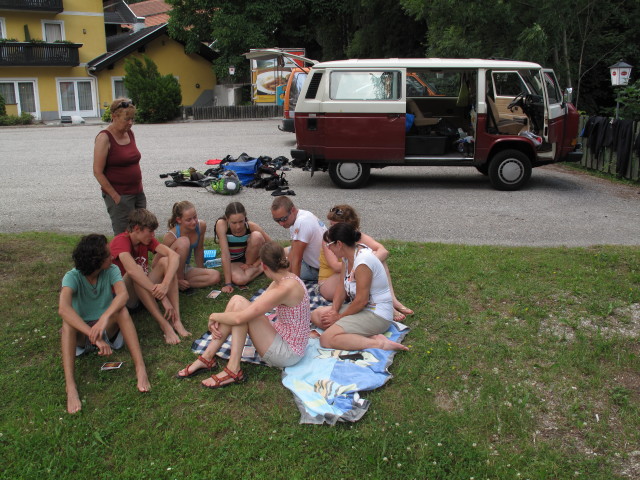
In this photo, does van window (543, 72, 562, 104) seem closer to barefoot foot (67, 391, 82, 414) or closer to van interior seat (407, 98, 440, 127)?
van interior seat (407, 98, 440, 127)

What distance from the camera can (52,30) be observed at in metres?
35.6

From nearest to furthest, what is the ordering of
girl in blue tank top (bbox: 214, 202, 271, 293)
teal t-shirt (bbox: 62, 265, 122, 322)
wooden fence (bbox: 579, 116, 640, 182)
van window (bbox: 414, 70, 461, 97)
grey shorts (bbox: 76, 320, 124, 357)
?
Answer: teal t-shirt (bbox: 62, 265, 122, 322), grey shorts (bbox: 76, 320, 124, 357), girl in blue tank top (bbox: 214, 202, 271, 293), wooden fence (bbox: 579, 116, 640, 182), van window (bbox: 414, 70, 461, 97)

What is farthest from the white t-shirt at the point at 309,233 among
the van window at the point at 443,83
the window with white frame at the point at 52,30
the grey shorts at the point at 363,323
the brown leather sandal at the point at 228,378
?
the window with white frame at the point at 52,30

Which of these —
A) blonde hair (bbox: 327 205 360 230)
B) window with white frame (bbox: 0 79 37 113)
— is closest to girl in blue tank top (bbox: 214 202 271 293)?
blonde hair (bbox: 327 205 360 230)

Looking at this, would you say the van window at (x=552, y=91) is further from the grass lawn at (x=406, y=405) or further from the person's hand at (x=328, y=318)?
the person's hand at (x=328, y=318)

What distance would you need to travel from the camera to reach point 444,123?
460 inches

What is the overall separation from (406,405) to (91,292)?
8.11ft

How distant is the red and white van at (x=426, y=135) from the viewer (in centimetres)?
1055

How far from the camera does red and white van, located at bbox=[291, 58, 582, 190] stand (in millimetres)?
10547

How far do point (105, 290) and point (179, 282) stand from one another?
142 centimetres

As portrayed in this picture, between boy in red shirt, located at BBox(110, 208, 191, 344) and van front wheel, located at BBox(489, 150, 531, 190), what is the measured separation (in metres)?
7.42

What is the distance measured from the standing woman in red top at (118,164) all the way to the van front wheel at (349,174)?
230 inches

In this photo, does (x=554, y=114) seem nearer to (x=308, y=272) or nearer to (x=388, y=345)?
(x=308, y=272)

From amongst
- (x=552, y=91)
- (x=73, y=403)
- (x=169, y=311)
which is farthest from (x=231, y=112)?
(x=73, y=403)
